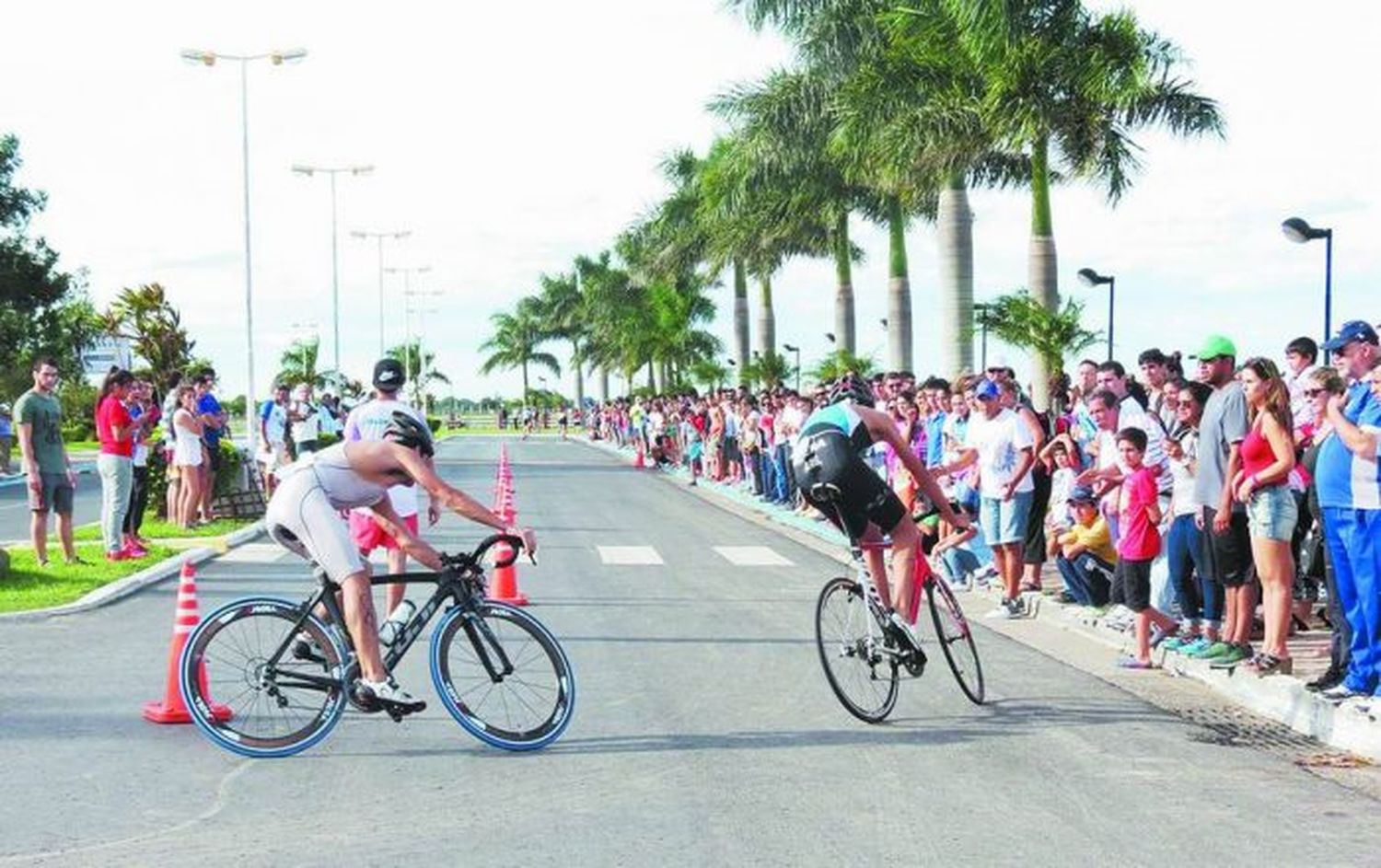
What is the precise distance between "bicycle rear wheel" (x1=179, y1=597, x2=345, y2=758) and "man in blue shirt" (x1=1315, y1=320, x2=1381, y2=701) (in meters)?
5.14

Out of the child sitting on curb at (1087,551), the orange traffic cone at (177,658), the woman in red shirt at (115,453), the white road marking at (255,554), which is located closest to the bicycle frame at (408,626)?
the orange traffic cone at (177,658)

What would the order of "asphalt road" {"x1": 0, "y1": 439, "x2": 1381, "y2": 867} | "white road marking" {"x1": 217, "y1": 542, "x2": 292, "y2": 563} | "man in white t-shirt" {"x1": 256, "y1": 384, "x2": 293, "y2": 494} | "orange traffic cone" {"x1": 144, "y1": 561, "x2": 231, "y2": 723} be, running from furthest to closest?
"man in white t-shirt" {"x1": 256, "y1": 384, "x2": 293, "y2": 494} → "white road marking" {"x1": 217, "y1": 542, "x2": 292, "y2": 563} → "orange traffic cone" {"x1": 144, "y1": 561, "x2": 231, "y2": 723} → "asphalt road" {"x1": 0, "y1": 439, "x2": 1381, "y2": 867}

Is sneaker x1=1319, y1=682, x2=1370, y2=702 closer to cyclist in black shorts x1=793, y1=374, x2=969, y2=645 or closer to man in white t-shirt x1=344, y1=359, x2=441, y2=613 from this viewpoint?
cyclist in black shorts x1=793, y1=374, x2=969, y2=645

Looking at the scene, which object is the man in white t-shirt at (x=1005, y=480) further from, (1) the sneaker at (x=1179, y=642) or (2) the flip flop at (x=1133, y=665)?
(2) the flip flop at (x=1133, y=665)

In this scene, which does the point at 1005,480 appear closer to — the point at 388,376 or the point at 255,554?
the point at 388,376

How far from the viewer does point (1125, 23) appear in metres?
28.7

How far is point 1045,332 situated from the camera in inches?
1081

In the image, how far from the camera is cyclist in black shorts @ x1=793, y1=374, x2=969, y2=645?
845 centimetres

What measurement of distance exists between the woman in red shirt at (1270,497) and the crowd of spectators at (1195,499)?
10mm

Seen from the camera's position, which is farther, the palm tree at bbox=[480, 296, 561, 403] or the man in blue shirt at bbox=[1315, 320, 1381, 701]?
the palm tree at bbox=[480, 296, 561, 403]

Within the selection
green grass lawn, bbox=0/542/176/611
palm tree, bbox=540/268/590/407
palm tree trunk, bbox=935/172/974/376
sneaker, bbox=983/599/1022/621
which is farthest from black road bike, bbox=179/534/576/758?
palm tree, bbox=540/268/590/407

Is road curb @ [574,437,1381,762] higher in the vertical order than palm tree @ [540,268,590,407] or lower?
lower

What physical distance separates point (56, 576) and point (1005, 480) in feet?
28.5

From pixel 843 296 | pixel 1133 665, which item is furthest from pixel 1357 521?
pixel 843 296
